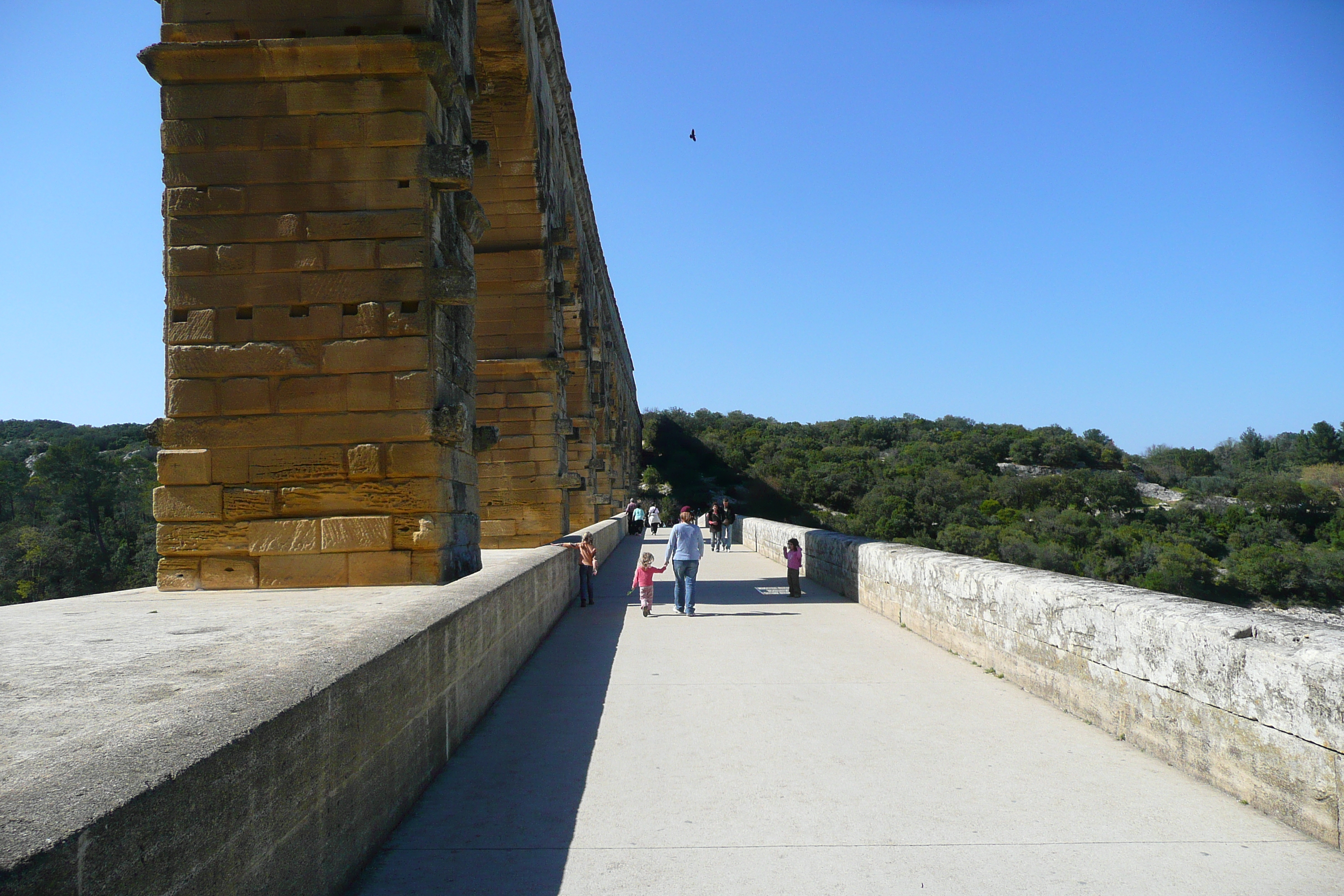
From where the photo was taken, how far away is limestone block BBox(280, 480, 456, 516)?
632 centimetres

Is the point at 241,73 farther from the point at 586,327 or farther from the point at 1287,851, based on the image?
the point at 586,327

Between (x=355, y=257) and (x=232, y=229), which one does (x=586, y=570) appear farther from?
(x=232, y=229)

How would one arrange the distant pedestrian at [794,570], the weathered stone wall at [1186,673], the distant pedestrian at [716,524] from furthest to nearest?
the distant pedestrian at [716,524], the distant pedestrian at [794,570], the weathered stone wall at [1186,673]

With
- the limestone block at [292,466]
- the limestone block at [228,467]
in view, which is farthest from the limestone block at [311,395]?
the limestone block at [228,467]

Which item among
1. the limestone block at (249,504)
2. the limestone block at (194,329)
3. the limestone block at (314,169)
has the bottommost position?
the limestone block at (249,504)

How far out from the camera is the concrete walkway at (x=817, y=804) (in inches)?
109

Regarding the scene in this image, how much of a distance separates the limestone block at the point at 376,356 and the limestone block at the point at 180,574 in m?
1.71

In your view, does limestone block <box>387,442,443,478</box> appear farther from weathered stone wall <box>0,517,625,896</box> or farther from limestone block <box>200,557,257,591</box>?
weathered stone wall <box>0,517,625,896</box>

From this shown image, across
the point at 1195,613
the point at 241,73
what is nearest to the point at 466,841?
the point at 1195,613

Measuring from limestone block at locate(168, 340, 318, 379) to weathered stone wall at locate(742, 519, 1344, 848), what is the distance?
514cm

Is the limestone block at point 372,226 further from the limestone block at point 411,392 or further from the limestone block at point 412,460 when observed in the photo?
the limestone block at point 412,460

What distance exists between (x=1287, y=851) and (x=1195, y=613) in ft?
3.55

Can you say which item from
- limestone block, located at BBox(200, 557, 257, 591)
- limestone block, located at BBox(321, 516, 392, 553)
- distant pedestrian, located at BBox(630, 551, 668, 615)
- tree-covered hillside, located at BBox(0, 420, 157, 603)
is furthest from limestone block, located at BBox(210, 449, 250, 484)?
tree-covered hillside, located at BBox(0, 420, 157, 603)

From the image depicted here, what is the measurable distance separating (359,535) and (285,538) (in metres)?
0.54
